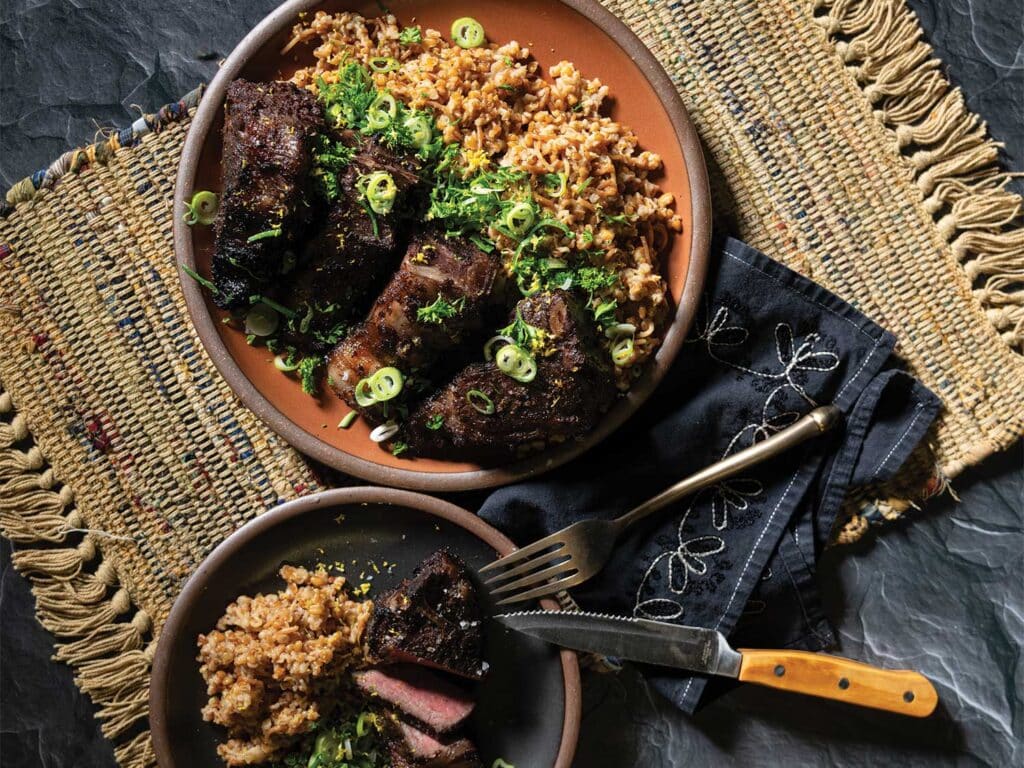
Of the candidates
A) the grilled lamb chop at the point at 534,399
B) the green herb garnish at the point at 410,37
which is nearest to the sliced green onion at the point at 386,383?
the grilled lamb chop at the point at 534,399

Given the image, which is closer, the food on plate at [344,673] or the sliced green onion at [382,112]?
the sliced green onion at [382,112]

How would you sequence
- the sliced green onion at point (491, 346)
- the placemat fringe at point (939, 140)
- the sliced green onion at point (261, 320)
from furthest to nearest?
the placemat fringe at point (939, 140), the sliced green onion at point (261, 320), the sliced green onion at point (491, 346)

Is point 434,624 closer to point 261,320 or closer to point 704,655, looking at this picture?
point 704,655

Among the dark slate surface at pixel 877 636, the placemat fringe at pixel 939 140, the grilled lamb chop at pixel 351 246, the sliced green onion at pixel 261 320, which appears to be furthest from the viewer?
the dark slate surface at pixel 877 636

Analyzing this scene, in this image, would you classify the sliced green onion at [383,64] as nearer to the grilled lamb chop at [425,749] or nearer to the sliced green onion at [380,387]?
the sliced green onion at [380,387]

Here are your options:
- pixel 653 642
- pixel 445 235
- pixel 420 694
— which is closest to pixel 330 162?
pixel 445 235

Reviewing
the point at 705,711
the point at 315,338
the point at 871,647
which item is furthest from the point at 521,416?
the point at 871,647

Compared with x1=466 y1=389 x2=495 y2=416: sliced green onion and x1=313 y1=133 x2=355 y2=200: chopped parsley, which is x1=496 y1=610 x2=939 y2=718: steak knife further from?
x1=313 y1=133 x2=355 y2=200: chopped parsley
